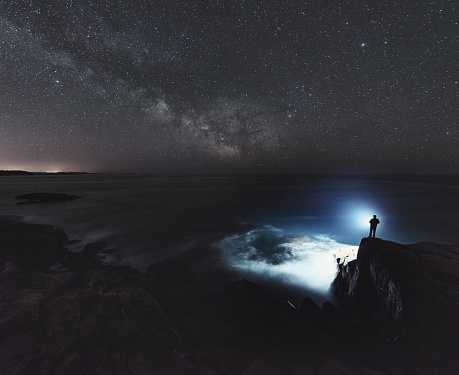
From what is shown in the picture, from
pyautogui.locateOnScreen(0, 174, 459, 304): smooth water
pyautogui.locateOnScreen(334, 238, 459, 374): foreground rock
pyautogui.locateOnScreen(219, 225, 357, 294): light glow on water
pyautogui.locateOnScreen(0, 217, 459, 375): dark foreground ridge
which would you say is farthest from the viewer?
pyautogui.locateOnScreen(0, 174, 459, 304): smooth water

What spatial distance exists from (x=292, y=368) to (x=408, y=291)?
4001 mm

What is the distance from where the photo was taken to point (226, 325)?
22.6 ft

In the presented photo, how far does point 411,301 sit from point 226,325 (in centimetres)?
553

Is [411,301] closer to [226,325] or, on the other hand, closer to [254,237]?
[226,325]

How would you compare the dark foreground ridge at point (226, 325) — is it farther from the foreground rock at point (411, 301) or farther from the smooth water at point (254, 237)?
the smooth water at point (254, 237)

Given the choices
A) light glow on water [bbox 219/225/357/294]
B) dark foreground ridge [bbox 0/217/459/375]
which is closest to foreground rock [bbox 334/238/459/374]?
dark foreground ridge [bbox 0/217/459/375]

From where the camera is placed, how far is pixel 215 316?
730 centimetres

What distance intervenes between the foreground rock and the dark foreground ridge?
0.08ft

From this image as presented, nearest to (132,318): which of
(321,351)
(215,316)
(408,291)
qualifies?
(215,316)

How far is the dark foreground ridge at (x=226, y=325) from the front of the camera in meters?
4.96

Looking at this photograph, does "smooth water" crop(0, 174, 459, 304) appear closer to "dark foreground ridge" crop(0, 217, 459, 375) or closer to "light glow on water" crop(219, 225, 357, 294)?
"light glow on water" crop(219, 225, 357, 294)

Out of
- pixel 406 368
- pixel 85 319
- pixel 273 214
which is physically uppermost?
pixel 85 319

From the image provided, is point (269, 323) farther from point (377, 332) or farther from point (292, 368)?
point (377, 332)

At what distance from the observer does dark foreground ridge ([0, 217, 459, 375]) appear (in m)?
4.96
